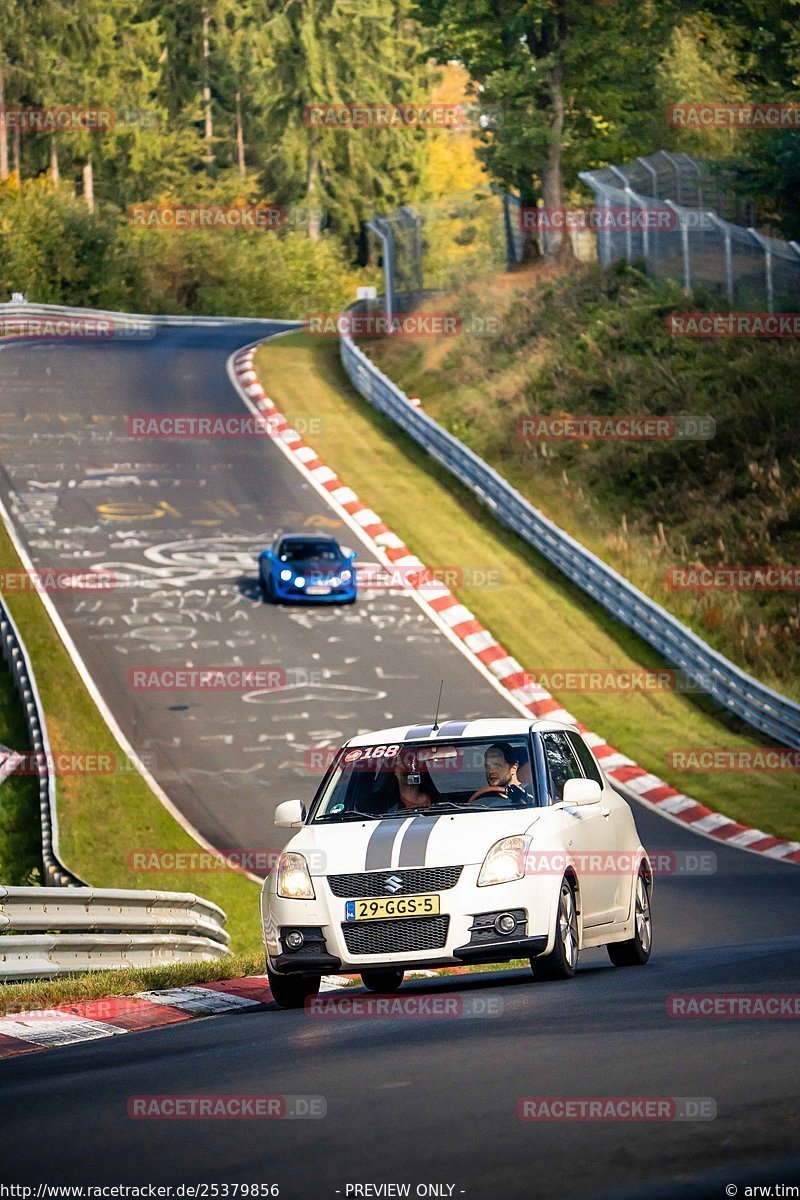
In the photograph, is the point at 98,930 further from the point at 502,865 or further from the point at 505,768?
the point at 502,865

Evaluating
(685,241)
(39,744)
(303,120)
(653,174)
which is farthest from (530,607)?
(303,120)

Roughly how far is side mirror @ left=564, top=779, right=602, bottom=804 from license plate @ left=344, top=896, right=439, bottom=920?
118cm

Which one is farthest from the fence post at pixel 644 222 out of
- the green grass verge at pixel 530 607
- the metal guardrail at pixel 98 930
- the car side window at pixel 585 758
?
the car side window at pixel 585 758

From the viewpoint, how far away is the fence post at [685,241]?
40.0 m

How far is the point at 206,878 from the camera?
20.6 meters

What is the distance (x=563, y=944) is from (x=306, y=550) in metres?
20.1

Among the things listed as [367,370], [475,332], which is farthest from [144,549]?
[475,332]

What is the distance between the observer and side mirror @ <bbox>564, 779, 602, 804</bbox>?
1110 cm

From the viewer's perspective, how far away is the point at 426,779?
1154 cm

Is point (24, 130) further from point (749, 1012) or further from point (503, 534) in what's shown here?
point (749, 1012)

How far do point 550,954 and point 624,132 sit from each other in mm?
51322

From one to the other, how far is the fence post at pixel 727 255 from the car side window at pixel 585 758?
2787 cm

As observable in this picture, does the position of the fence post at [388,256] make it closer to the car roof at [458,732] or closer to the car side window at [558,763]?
the car side window at [558,763]

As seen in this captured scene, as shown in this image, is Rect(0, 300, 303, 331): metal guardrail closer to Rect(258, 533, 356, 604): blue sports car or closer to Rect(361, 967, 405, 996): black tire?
Rect(258, 533, 356, 604): blue sports car
